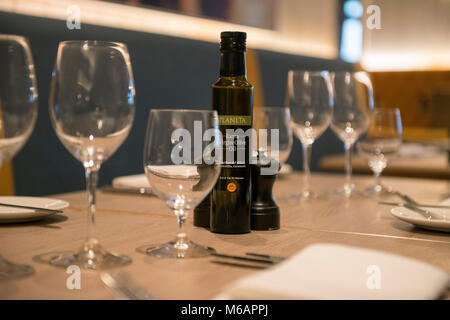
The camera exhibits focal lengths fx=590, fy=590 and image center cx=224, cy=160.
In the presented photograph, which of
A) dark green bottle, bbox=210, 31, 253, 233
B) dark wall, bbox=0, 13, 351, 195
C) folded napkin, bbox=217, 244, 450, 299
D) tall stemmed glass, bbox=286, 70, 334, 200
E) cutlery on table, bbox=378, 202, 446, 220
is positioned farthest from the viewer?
dark wall, bbox=0, 13, 351, 195

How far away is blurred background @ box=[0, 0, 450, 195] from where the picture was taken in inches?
80.0

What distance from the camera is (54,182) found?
2094mm

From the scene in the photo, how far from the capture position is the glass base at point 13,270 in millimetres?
678

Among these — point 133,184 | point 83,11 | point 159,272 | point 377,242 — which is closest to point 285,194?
point 133,184

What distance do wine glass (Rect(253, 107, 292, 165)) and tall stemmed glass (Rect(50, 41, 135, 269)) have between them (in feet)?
1.43

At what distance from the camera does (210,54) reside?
2.91 meters

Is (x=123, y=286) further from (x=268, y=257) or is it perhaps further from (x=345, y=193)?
(x=345, y=193)

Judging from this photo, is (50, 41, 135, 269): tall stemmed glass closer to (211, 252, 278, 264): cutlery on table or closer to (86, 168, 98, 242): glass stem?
(86, 168, 98, 242): glass stem

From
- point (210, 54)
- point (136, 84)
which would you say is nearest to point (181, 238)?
point (136, 84)

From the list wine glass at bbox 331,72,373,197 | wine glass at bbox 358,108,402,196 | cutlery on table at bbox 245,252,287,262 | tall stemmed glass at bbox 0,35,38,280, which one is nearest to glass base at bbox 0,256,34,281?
tall stemmed glass at bbox 0,35,38,280

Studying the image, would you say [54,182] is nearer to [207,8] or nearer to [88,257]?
[88,257]

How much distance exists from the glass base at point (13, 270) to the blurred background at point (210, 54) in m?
1.15

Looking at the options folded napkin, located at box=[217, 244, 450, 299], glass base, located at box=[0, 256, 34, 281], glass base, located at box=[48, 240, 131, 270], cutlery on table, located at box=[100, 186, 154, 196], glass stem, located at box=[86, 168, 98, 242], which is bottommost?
cutlery on table, located at box=[100, 186, 154, 196]
